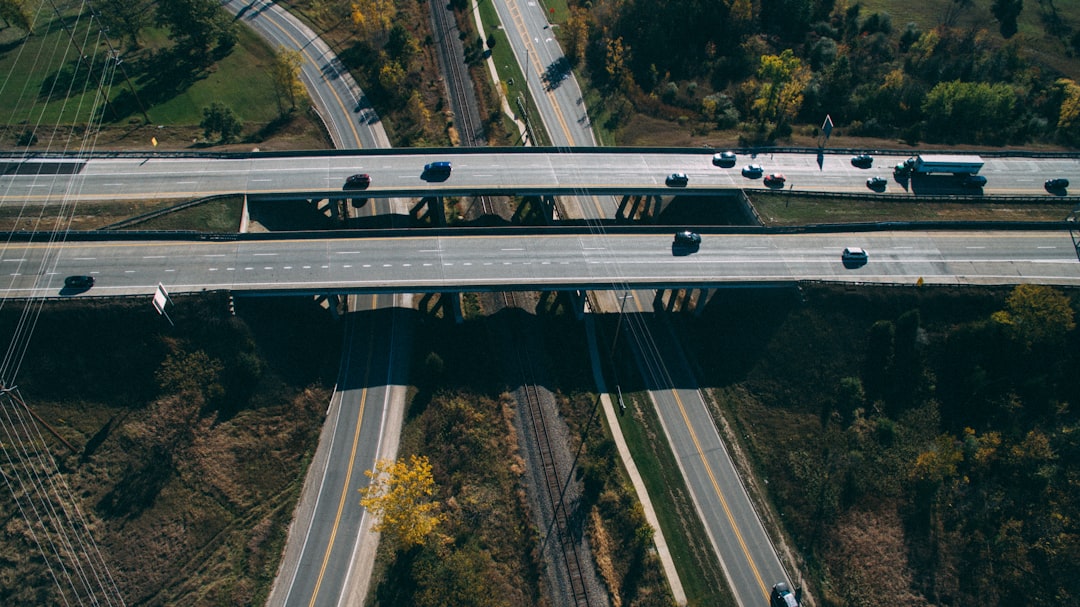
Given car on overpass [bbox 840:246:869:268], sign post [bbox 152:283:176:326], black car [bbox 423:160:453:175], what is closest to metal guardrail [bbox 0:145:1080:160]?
black car [bbox 423:160:453:175]

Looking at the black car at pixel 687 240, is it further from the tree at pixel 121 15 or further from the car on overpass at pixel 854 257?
the tree at pixel 121 15

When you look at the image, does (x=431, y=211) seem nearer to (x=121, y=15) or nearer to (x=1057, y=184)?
(x=121, y=15)

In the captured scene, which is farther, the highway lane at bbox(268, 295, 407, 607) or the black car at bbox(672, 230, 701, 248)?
the black car at bbox(672, 230, 701, 248)

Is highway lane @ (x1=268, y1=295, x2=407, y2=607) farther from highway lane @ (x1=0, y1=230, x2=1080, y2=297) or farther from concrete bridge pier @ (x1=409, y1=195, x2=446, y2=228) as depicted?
concrete bridge pier @ (x1=409, y1=195, x2=446, y2=228)

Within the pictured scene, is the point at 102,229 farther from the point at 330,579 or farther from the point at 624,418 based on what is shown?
the point at 624,418

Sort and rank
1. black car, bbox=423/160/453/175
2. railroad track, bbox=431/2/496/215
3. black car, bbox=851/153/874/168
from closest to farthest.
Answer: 1. black car, bbox=423/160/453/175
2. black car, bbox=851/153/874/168
3. railroad track, bbox=431/2/496/215

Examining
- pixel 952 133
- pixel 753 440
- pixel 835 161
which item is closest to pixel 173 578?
pixel 753 440

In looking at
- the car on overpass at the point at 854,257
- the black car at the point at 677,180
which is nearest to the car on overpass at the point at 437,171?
the black car at the point at 677,180
